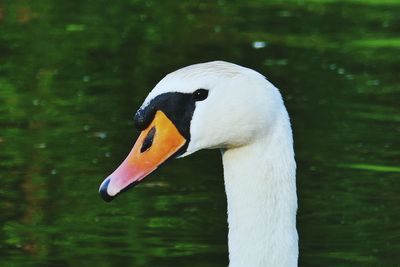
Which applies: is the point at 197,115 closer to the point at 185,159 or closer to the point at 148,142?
the point at 148,142

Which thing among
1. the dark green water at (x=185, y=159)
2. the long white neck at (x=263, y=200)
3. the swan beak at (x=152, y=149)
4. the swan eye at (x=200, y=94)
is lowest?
the dark green water at (x=185, y=159)

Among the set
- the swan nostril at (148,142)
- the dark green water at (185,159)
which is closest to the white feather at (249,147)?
the swan nostril at (148,142)

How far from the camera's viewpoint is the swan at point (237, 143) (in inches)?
212

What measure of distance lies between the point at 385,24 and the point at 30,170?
691 cm

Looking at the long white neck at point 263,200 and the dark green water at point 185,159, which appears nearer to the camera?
the long white neck at point 263,200

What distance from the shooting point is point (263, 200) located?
548cm

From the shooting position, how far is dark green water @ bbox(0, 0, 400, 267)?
9109 mm

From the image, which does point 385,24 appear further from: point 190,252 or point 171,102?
point 171,102

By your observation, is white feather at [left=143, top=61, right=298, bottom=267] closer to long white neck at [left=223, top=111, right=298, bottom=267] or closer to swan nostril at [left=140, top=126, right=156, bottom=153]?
long white neck at [left=223, top=111, right=298, bottom=267]

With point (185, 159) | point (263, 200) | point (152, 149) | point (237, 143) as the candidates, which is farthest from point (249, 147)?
point (185, 159)

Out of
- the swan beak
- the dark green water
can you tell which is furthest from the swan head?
the dark green water

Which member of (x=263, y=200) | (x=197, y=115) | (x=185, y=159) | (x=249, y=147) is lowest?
(x=185, y=159)

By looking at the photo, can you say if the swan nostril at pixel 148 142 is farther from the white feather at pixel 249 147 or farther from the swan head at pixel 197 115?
the white feather at pixel 249 147

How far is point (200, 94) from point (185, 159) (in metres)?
5.63
